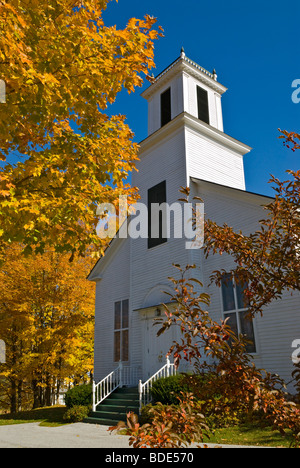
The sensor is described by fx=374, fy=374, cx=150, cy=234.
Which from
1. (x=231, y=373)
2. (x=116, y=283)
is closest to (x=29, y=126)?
(x=231, y=373)

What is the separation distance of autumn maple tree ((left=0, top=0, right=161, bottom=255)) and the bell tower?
27.1 ft

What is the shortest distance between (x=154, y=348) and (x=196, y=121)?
32.1 feet

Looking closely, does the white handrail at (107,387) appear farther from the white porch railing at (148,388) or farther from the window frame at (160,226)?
the window frame at (160,226)

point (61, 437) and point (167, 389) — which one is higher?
point (167, 389)

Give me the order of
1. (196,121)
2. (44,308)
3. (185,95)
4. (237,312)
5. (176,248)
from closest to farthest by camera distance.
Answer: (237,312)
(176,248)
(196,121)
(185,95)
(44,308)

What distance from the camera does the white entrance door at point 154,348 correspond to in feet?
46.6

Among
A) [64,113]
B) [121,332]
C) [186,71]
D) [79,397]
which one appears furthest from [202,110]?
[79,397]

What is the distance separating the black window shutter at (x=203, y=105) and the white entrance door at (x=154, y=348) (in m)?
9.84

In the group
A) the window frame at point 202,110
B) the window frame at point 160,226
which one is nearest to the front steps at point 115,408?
the window frame at point 160,226

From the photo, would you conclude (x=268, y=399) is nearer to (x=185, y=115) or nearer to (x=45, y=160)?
(x=45, y=160)

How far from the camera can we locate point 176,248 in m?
14.7

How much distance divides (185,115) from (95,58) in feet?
33.3

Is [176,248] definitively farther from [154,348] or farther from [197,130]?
[197,130]

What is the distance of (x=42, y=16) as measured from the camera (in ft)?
20.3
